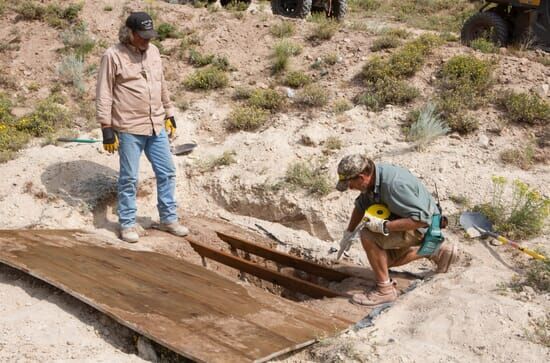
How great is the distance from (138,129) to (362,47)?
4.72 m

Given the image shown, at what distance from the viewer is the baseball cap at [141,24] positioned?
559 cm

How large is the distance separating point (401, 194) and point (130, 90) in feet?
9.46

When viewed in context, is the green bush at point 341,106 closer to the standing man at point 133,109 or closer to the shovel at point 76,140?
the standing man at point 133,109

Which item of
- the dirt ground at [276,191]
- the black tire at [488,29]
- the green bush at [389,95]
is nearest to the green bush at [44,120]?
the dirt ground at [276,191]

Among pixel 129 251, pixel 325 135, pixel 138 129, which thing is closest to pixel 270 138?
pixel 325 135

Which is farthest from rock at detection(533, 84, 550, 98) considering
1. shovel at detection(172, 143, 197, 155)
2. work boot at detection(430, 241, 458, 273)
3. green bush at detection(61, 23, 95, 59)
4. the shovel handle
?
green bush at detection(61, 23, 95, 59)

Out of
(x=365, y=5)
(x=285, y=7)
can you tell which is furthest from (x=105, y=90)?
(x=365, y=5)

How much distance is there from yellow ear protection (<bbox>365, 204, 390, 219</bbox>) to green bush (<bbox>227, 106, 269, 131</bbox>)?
3.62 metres

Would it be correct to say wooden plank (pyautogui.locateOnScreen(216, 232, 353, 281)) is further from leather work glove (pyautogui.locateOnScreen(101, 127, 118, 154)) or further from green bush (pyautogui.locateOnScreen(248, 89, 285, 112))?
green bush (pyautogui.locateOnScreen(248, 89, 285, 112))

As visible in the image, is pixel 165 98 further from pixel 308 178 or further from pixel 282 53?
pixel 282 53

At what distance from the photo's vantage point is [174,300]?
4500mm

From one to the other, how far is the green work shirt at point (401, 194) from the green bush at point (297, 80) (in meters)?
4.33

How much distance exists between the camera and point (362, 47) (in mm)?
9445

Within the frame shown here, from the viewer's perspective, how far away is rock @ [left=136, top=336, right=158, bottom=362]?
3.96 meters
